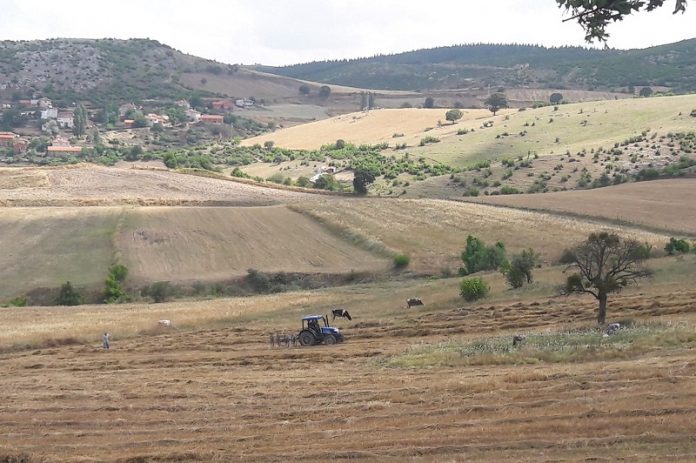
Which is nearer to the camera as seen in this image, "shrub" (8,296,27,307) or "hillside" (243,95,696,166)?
"shrub" (8,296,27,307)

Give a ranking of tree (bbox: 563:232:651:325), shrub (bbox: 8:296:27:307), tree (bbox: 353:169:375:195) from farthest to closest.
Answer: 1. tree (bbox: 353:169:375:195)
2. shrub (bbox: 8:296:27:307)
3. tree (bbox: 563:232:651:325)

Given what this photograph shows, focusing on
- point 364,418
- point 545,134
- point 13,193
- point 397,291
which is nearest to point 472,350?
point 364,418

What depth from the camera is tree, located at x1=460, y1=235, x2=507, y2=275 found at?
192 ft

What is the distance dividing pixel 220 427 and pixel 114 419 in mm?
3404

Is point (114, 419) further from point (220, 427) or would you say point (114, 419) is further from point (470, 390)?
point (470, 390)

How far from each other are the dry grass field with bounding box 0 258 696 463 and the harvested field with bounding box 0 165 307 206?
1711 inches

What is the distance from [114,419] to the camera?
80.4 feet

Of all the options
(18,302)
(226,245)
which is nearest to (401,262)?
(226,245)

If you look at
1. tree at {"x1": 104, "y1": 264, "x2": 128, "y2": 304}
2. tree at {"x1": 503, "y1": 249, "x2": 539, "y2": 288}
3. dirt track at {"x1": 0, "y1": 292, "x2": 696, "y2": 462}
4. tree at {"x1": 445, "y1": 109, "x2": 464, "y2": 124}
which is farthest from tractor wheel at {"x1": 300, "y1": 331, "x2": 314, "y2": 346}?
tree at {"x1": 445, "y1": 109, "x2": 464, "y2": 124}

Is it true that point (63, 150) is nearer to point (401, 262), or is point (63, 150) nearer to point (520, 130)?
point (520, 130)

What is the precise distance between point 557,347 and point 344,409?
8.76m

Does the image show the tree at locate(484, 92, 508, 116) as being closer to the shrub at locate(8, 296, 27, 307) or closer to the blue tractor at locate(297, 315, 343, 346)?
the shrub at locate(8, 296, 27, 307)

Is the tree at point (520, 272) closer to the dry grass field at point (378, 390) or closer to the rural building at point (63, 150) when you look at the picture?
the dry grass field at point (378, 390)

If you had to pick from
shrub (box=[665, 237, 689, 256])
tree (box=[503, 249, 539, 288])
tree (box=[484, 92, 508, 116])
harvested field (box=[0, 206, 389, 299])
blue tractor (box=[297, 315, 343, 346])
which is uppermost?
tree (box=[484, 92, 508, 116])
